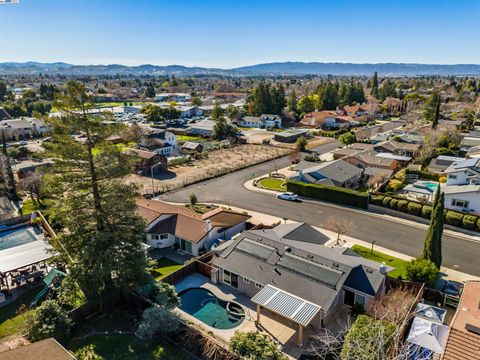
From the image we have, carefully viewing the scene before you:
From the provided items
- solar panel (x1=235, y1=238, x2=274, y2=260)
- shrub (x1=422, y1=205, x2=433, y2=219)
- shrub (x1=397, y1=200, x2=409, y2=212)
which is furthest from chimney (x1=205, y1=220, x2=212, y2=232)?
shrub (x1=422, y1=205, x2=433, y2=219)

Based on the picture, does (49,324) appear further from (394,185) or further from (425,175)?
(425,175)

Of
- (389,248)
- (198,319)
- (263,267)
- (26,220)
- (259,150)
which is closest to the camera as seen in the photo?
(198,319)

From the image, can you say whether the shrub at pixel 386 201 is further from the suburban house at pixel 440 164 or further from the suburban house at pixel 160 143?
the suburban house at pixel 160 143

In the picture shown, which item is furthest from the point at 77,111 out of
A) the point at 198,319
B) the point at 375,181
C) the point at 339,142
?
the point at 339,142

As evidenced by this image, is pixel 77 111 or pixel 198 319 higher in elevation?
pixel 77 111

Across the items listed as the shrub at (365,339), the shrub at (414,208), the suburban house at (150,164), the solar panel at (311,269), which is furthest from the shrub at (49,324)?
the suburban house at (150,164)

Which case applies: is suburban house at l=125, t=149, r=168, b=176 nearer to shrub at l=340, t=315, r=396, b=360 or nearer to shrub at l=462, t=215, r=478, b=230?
shrub at l=462, t=215, r=478, b=230

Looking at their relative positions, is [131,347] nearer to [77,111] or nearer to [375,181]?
[77,111]
